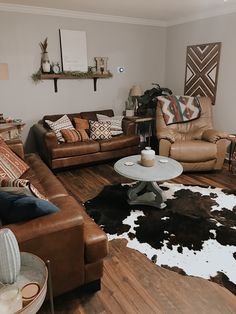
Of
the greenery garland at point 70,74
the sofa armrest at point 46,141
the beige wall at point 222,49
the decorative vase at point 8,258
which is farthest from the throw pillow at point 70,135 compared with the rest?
the decorative vase at point 8,258

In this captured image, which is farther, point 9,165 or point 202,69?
point 202,69

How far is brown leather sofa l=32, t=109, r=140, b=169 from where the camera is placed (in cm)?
378

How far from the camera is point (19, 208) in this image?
1484mm

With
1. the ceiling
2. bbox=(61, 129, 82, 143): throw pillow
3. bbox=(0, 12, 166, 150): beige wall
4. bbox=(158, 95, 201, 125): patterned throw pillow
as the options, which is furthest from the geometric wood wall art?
bbox=(61, 129, 82, 143): throw pillow

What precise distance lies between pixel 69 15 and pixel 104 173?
260 cm

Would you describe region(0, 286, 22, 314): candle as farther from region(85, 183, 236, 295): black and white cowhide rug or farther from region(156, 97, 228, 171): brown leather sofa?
region(156, 97, 228, 171): brown leather sofa

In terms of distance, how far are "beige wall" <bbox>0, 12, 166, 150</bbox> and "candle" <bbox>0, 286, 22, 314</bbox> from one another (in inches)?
141

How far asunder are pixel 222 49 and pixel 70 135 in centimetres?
275

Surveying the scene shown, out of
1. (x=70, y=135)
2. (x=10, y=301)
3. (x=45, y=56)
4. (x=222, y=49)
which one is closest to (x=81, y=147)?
(x=70, y=135)

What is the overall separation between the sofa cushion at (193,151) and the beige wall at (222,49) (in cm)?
81

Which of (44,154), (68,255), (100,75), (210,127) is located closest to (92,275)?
(68,255)

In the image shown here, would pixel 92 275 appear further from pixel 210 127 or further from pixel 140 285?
pixel 210 127

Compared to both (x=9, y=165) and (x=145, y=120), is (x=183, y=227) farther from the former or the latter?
(x=145, y=120)

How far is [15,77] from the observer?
407 cm
